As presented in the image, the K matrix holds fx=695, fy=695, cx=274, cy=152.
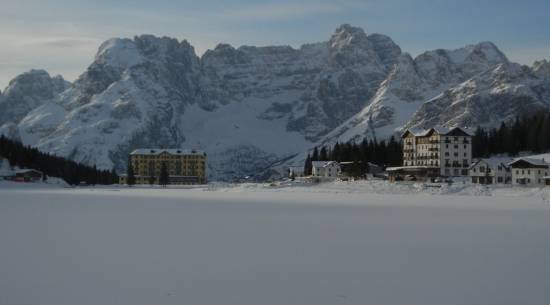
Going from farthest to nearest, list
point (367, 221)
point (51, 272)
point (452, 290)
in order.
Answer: point (367, 221) < point (51, 272) < point (452, 290)

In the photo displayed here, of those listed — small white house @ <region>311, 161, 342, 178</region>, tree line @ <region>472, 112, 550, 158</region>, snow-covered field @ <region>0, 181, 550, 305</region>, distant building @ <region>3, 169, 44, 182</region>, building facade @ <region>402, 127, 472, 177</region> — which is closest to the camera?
snow-covered field @ <region>0, 181, 550, 305</region>

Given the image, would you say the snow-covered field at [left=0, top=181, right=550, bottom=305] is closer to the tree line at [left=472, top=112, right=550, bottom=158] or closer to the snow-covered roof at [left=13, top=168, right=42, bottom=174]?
the tree line at [left=472, top=112, right=550, bottom=158]

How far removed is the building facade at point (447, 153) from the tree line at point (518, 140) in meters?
7.11

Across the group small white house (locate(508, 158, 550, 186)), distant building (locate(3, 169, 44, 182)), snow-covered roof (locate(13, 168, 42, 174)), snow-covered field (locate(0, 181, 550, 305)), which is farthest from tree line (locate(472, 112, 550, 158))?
snow-covered field (locate(0, 181, 550, 305))

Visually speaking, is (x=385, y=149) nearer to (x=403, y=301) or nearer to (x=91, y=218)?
(x=91, y=218)

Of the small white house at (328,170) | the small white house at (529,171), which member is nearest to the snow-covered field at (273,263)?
the small white house at (529,171)

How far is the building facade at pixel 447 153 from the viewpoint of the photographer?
161 m

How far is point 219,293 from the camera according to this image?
843 inches

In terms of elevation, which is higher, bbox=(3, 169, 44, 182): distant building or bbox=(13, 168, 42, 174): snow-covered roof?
bbox=(13, 168, 42, 174): snow-covered roof

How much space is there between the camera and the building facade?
529ft

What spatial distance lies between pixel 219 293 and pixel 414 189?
9135 cm

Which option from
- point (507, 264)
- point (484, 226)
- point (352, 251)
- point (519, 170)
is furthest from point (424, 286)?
point (519, 170)

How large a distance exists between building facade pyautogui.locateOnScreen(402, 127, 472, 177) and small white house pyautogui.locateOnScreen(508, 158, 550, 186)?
106 feet

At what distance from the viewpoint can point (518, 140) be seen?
523 ft
